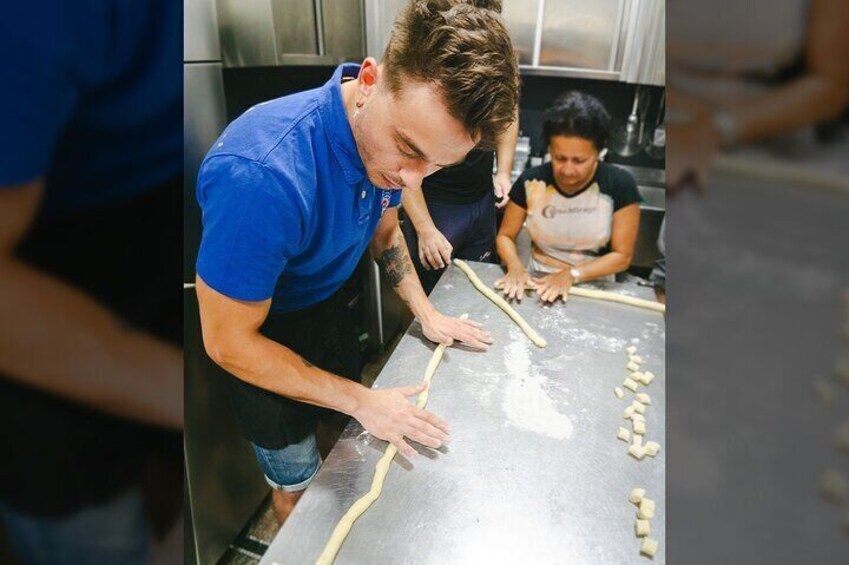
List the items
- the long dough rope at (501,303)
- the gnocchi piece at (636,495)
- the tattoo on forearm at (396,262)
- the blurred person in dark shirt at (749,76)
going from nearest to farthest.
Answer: the blurred person in dark shirt at (749,76) < the gnocchi piece at (636,495) < the long dough rope at (501,303) < the tattoo on forearm at (396,262)

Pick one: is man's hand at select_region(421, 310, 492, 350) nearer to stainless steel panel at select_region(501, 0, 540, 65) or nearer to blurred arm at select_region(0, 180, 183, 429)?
blurred arm at select_region(0, 180, 183, 429)

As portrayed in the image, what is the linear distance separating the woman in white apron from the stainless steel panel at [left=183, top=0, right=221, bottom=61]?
101 centimetres

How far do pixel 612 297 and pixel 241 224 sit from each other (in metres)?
1.12

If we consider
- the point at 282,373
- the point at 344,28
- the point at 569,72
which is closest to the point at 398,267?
the point at 282,373

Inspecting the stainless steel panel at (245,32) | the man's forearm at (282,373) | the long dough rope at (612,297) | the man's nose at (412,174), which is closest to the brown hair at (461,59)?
the man's nose at (412,174)

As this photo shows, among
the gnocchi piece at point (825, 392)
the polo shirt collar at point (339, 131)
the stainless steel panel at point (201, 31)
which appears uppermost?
the stainless steel panel at point (201, 31)

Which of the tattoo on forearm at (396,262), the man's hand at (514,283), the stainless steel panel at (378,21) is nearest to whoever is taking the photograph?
the tattoo on forearm at (396,262)

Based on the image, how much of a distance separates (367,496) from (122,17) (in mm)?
871

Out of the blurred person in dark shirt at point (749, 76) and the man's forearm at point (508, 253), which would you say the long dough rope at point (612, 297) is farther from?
the blurred person in dark shirt at point (749, 76)

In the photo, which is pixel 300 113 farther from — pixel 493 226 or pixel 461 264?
pixel 493 226

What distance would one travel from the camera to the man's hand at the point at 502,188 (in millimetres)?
2268

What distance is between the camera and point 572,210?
209cm

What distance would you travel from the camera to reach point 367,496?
911 millimetres

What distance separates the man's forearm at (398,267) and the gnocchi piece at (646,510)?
72 cm
